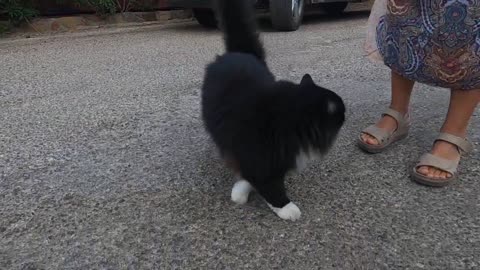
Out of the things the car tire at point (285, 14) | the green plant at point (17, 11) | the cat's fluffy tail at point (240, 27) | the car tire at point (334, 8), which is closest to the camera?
the cat's fluffy tail at point (240, 27)

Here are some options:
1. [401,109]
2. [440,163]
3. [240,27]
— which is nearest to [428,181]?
[440,163]

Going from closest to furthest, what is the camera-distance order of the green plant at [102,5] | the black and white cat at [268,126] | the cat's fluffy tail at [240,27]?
the black and white cat at [268,126], the cat's fluffy tail at [240,27], the green plant at [102,5]

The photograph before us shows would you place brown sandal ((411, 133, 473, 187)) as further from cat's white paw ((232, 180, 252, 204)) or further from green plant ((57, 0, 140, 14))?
green plant ((57, 0, 140, 14))

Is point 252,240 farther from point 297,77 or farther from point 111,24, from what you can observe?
point 111,24

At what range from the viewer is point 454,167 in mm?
1546

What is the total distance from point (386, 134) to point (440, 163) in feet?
0.93

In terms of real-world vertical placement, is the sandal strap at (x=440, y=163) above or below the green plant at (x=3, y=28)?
above

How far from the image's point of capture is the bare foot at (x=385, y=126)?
1768 millimetres

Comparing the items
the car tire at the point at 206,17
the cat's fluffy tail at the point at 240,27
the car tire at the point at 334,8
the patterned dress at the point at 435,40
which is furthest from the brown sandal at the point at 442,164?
the car tire at the point at 334,8

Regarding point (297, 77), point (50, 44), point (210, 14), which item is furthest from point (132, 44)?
point (297, 77)

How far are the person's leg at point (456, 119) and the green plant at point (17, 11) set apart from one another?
5.19m

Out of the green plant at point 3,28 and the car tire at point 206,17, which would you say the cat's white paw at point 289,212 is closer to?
the car tire at point 206,17

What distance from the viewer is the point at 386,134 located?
5.82ft

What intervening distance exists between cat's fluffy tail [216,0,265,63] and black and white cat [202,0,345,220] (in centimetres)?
33
